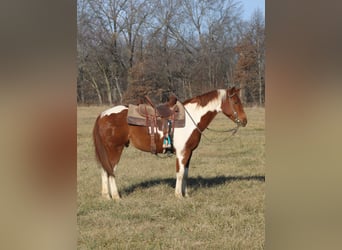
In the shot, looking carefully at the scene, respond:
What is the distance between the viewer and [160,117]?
5.07 ft

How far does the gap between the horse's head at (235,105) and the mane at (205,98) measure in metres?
0.04

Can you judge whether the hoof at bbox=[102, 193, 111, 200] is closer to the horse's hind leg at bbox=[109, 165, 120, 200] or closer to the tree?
the horse's hind leg at bbox=[109, 165, 120, 200]

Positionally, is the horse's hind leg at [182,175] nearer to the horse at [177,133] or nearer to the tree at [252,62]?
the horse at [177,133]

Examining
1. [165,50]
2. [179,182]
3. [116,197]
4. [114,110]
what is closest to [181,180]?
[179,182]

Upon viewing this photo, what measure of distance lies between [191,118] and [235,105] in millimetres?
314

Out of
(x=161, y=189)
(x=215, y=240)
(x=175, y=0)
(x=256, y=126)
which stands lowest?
(x=215, y=240)

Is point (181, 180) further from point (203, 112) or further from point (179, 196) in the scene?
point (203, 112)

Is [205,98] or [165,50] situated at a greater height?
[165,50]

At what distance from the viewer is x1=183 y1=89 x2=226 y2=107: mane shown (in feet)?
4.11
